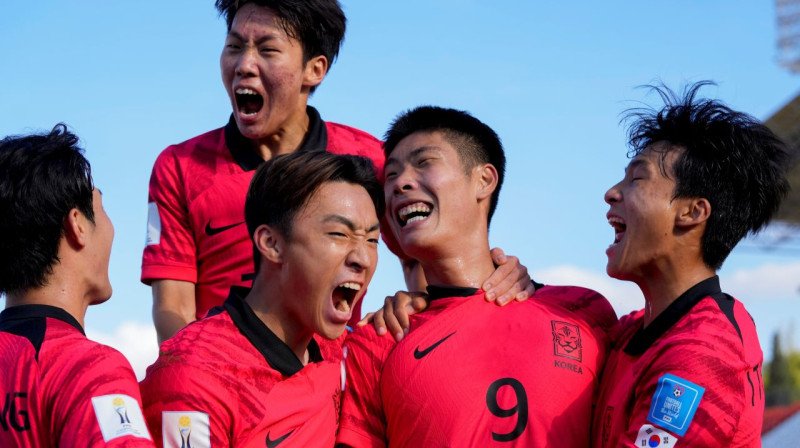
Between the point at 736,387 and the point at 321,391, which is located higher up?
the point at 321,391

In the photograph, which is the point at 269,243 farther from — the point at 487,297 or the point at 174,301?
the point at 174,301

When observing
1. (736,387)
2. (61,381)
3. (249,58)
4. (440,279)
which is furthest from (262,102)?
(736,387)

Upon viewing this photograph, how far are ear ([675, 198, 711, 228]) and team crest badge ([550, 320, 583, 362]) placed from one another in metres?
0.71

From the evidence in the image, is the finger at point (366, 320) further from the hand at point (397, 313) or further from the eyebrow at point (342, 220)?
the eyebrow at point (342, 220)

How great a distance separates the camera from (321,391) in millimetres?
4680

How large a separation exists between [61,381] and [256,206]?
134 centimetres

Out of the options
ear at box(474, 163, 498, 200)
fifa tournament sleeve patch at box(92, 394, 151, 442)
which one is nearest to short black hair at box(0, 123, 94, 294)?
fifa tournament sleeve patch at box(92, 394, 151, 442)

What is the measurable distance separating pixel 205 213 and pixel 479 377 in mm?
1996

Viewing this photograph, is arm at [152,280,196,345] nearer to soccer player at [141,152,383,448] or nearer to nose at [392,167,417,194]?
soccer player at [141,152,383,448]

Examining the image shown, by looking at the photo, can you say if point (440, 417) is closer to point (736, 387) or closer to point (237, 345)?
point (237, 345)

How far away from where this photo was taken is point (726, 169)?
491cm

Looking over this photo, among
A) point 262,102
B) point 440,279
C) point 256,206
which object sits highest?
point 262,102

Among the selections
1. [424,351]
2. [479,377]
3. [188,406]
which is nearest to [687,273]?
[479,377]

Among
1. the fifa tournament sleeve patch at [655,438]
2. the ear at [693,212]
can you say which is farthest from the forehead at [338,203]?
the fifa tournament sleeve patch at [655,438]
